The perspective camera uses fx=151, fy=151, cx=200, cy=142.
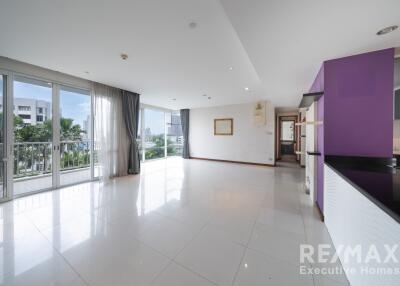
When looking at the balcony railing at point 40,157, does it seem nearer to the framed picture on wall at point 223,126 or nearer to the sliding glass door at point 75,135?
the sliding glass door at point 75,135

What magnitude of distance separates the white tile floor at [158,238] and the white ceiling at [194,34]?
2.25 metres

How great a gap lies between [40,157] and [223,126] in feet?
19.0

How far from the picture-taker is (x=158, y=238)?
1.74 meters

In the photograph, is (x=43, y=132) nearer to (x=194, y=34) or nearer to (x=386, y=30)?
(x=194, y=34)

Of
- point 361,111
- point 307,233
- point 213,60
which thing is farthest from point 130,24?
point 307,233

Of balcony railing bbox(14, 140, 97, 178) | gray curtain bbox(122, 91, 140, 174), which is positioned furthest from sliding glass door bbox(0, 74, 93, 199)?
gray curtain bbox(122, 91, 140, 174)

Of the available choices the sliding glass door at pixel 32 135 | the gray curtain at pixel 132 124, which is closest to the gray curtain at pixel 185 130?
the gray curtain at pixel 132 124

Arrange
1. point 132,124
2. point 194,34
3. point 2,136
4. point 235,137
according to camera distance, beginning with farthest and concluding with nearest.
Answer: point 235,137, point 132,124, point 2,136, point 194,34

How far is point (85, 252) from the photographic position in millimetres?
1534

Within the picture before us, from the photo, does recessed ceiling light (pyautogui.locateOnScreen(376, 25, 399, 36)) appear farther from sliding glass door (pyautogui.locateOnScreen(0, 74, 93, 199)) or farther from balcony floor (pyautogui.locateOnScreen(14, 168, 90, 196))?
balcony floor (pyautogui.locateOnScreen(14, 168, 90, 196))

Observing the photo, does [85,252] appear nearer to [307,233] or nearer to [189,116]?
[307,233]

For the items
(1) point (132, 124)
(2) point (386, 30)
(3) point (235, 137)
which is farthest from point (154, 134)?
(2) point (386, 30)

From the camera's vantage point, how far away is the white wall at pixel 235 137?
5.77 m

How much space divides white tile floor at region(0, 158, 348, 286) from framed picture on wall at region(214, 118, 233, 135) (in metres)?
3.76
